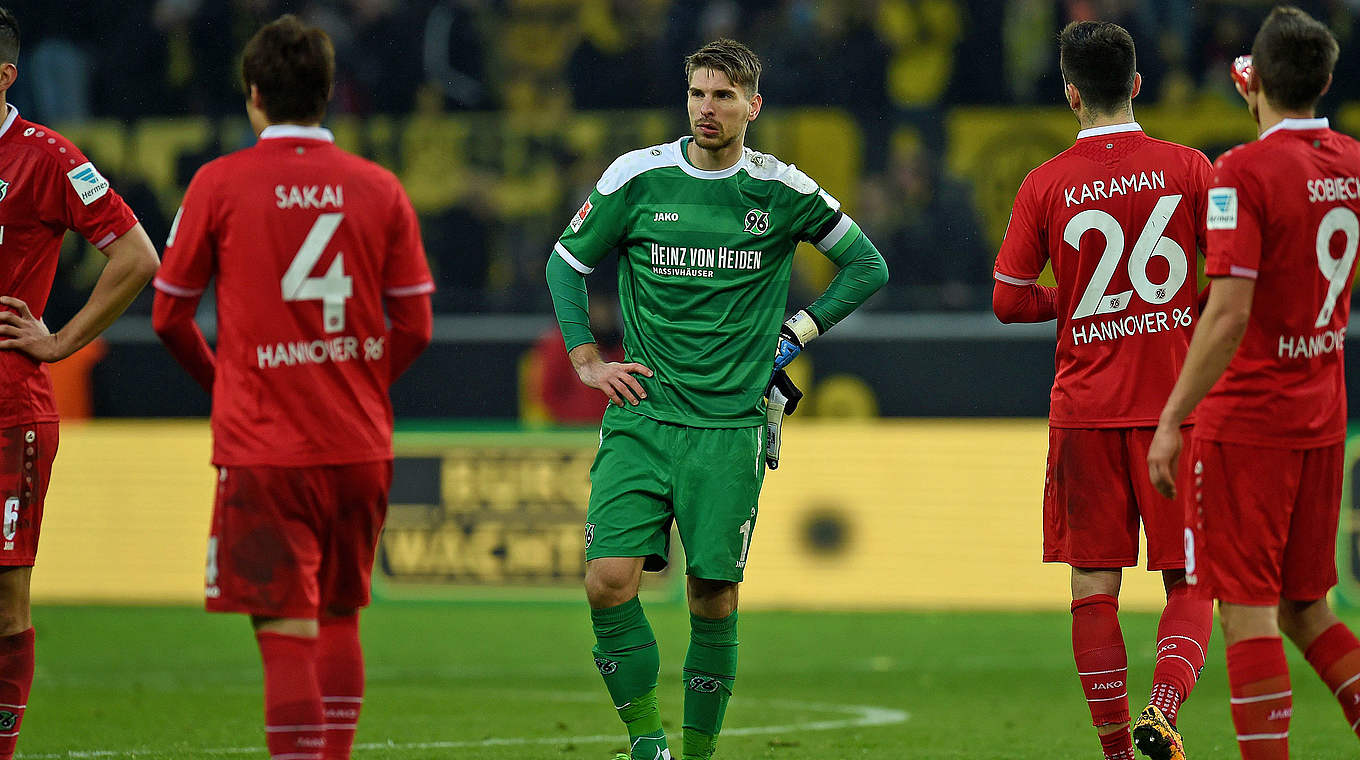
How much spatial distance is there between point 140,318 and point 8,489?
10.4 m

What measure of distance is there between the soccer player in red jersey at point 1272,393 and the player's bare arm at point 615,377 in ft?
5.84

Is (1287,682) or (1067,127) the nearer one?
(1287,682)

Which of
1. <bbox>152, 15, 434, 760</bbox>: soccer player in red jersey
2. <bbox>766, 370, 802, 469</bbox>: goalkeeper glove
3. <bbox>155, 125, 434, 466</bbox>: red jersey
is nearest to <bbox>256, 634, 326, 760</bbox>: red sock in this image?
<bbox>152, 15, 434, 760</bbox>: soccer player in red jersey

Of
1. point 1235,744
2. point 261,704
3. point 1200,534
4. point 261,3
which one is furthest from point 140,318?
point 1200,534

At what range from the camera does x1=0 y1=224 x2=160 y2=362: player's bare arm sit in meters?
5.09

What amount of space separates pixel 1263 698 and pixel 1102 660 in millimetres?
933

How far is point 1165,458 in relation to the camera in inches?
172

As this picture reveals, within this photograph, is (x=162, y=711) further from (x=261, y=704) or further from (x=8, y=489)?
(x=8, y=489)

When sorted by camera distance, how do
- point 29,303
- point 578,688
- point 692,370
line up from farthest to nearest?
point 578,688, point 692,370, point 29,303

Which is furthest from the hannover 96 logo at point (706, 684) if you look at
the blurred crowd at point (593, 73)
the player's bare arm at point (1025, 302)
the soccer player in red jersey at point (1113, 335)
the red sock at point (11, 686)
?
the blurred crowd at point (593, 73)

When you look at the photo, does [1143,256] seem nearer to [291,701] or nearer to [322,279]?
[322,279]

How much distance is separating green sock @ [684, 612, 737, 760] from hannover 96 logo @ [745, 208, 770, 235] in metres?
1.31

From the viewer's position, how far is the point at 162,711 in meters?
7.78

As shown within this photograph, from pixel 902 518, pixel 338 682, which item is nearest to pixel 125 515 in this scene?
pixel 902 518
